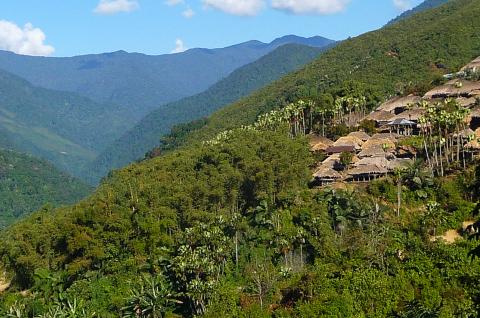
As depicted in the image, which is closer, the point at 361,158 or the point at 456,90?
the point at 361,158

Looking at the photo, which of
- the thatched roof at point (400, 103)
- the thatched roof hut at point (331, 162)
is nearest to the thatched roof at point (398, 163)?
the thatched roof hut at point (331, 162)

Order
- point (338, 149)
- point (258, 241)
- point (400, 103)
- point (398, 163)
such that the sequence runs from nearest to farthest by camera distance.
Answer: point (258, 241) < point (398, 163) < point (338, 149) < point (400, 103)

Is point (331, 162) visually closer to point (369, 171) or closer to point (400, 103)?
point (369, 171)

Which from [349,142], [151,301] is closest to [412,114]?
[349,142]

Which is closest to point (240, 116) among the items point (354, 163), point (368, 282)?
point (354, 163)

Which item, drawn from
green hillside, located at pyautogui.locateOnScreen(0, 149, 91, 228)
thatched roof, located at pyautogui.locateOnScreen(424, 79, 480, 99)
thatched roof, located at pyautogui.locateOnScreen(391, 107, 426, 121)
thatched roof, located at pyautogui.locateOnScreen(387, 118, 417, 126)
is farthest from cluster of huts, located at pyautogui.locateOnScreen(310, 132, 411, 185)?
green hillside, located at pyautogui.locateOnScreen(0, 149, 91, 228)

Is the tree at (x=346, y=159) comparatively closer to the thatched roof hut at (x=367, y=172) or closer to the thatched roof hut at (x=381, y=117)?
the thatched roof hut at (x=367, y=172)

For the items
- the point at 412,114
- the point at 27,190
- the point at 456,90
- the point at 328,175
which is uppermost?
the point at 456,90
